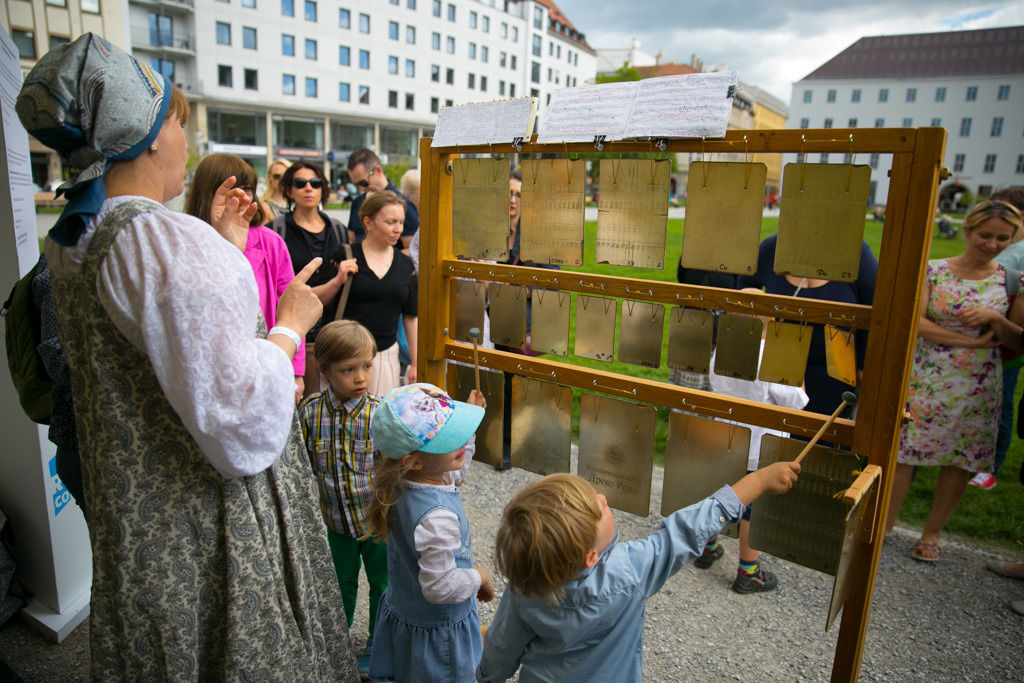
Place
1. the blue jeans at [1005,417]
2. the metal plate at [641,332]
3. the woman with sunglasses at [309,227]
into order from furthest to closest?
the woman with sunglasses at [309,227] → the blue jeans at [1005,417] → the metal plate at [641,332]

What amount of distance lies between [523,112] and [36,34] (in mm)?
2240

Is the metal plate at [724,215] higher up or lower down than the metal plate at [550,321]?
higher up

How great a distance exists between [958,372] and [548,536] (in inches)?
106

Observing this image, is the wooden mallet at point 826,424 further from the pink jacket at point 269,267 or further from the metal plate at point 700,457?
the pink jacket at point 269,267

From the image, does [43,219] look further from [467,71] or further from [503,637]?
[467,71]

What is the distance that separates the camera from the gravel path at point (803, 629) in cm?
236

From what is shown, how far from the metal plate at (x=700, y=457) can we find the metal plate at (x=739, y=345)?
0.15m

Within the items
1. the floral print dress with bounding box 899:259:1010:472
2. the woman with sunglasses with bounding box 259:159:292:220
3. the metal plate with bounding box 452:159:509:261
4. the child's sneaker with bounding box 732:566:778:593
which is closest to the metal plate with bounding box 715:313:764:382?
the metal plate with bounding box 452:159:509:261

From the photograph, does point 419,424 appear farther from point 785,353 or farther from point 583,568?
point 785,353

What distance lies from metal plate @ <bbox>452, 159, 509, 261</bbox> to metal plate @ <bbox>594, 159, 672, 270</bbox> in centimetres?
33

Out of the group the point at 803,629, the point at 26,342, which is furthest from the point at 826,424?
the point at 26,342

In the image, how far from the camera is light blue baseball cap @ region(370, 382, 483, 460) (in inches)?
66.1

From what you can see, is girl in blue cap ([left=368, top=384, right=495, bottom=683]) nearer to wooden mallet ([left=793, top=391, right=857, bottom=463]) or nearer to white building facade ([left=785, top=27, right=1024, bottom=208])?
wooden mallet ([left=793, top=391, right=857, bottom=463])

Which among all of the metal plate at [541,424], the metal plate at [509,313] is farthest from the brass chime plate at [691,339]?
the metal plate at [509,313]
